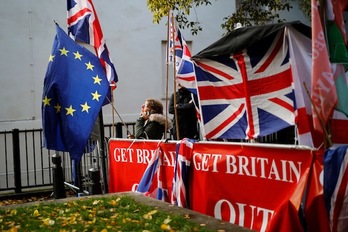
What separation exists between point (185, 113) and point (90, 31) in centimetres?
282

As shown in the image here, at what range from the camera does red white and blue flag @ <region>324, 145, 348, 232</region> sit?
14.2 feet

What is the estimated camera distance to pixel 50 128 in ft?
24.9

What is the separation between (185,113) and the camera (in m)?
10.1

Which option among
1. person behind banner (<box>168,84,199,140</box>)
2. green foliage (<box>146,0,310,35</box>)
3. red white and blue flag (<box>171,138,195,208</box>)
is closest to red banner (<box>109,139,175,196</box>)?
red white and blue flag (<box>171,138,195,208</box>)

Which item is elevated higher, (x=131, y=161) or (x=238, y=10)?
(x=238, y=10)

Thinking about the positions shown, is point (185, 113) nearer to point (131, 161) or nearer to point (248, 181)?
point (131, 161)

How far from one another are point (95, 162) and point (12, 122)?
4.15 meters

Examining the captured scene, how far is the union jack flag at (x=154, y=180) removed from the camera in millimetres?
6828

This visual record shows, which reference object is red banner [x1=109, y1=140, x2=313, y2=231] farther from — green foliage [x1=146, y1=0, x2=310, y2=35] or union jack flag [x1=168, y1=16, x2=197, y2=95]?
green foliage [x1=146, y1=0, x2=310, y2=35]

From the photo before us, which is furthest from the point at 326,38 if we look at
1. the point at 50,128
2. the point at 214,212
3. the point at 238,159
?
the point at 50,128

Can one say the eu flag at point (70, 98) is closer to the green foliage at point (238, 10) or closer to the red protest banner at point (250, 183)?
the red protest banner at point (250, 183)

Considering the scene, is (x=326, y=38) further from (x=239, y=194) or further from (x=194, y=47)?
(x=194, y=47)

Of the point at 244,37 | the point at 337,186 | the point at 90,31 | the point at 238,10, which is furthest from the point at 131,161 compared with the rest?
the point at 238,10

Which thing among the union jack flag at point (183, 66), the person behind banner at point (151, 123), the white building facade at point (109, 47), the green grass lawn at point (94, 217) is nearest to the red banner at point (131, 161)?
the person behind banner at point (151, 123)
